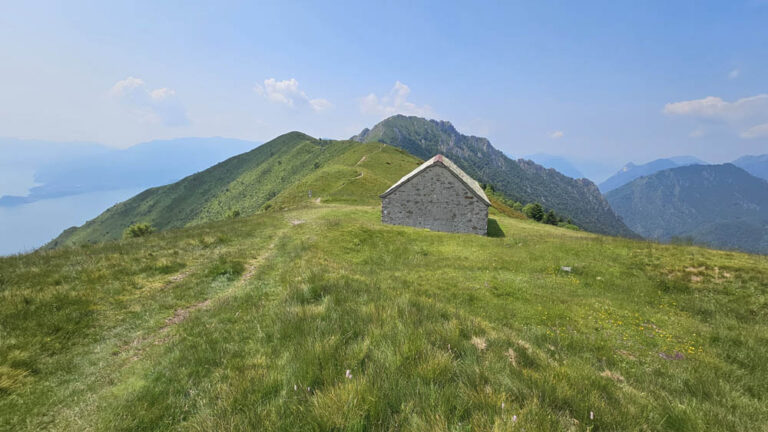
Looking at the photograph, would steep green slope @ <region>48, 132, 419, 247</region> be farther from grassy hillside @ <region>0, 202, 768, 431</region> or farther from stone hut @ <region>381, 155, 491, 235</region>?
grassy hillside @ <region>0, 202, 768, 431</region>

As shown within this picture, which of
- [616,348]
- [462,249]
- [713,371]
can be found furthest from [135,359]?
[462,249]

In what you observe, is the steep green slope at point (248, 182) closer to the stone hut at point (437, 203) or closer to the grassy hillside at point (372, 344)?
the stone hut at point (437, 203)

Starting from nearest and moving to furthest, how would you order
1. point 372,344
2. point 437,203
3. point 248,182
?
point 372,344 → point 437,203 → point 248,182

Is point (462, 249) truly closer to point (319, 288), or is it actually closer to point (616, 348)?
point (616, 348)

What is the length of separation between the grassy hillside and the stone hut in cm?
1717

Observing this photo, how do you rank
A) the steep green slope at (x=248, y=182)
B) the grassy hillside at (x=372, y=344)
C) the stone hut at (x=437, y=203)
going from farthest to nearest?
the steep green slope at (x=248, y=182) < the stone hut at (x=437, y=203) < the grassy hillside at (x=372, y=344)

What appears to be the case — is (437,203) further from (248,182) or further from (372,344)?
(248,182)

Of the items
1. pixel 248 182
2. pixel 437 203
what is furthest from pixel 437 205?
pixel 248 182

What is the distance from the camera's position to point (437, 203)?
33812 mm

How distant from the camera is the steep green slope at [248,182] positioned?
88.3m

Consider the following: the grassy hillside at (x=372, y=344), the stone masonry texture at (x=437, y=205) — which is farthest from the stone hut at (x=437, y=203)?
the grassy hillside at (x=372, y=344)

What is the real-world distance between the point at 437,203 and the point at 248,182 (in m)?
118

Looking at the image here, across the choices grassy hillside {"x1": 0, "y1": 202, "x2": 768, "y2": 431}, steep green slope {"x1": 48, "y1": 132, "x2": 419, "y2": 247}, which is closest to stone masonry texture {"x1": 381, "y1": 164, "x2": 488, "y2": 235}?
grassy hillside {"x1": 0, "y1": 202, "x2": 768, "y2": 431}

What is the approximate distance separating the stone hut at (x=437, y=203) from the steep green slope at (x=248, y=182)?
3360 centimetres
